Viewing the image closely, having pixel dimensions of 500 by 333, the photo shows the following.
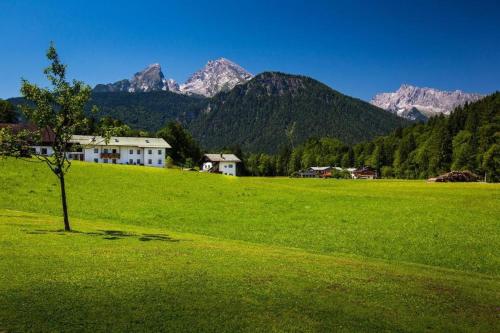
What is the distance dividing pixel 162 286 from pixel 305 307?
5317 mm

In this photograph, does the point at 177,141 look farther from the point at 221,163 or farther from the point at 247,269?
the point at 247,269

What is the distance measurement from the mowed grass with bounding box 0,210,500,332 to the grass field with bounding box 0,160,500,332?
0.06m

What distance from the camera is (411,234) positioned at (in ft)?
119

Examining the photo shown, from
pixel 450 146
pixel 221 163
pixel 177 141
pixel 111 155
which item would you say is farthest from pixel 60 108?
pixel 450 146

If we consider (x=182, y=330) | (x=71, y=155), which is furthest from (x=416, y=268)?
(x=71, y=155)

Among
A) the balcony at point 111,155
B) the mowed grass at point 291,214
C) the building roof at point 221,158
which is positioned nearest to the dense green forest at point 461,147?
the building roof at point 221,158

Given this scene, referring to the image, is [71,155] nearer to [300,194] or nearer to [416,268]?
[300,194]

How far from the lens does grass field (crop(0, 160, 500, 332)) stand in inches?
516

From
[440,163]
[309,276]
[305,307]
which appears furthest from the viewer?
[440,163]

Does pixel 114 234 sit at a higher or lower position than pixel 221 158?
lower

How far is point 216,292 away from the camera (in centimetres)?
1546

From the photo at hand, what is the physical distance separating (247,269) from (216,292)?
14.5ft

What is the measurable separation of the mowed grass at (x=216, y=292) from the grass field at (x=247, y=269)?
0.06m

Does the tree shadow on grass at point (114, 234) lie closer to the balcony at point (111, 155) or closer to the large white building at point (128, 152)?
the large white building at point (128, 152)
